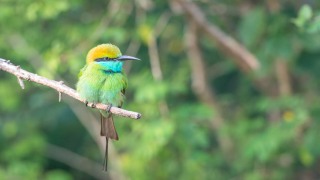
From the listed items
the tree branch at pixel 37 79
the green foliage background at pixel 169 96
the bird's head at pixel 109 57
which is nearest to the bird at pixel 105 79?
the bird's head at pixel 109 57

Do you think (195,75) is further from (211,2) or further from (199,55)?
(211,2)

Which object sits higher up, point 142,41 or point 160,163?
point 142,41

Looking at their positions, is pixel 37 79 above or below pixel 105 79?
below

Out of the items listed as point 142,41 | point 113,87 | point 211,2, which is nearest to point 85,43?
point 142,41

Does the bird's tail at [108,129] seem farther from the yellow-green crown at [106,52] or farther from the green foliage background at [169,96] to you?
the green foliage background at [169,96]

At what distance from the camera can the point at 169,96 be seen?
20.9ft

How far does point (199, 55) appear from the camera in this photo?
6371mm

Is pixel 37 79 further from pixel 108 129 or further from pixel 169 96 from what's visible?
pixel 169 96

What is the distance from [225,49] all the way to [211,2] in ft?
1.18

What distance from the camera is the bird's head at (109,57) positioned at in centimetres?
365

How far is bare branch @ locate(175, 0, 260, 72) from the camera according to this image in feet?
19.2

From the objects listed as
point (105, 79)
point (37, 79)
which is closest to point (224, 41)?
point (105, 79)

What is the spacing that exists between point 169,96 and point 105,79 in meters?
2.61

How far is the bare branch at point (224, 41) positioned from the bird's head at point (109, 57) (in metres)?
2.08
